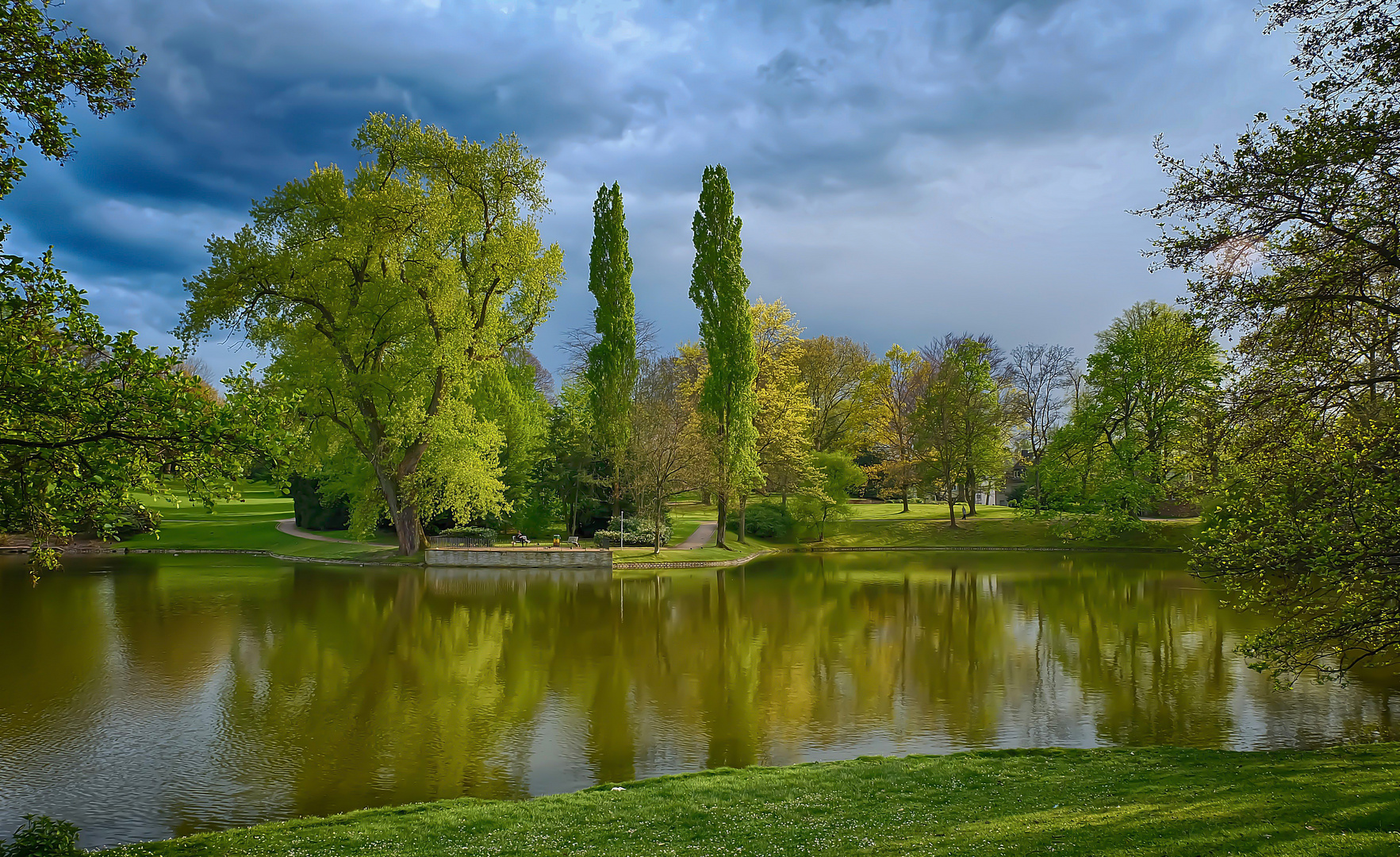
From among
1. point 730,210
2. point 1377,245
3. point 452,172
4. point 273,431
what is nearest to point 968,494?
point 730,210

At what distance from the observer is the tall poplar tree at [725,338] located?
35.8 m

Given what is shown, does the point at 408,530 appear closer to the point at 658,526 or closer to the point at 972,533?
the point at 658,526

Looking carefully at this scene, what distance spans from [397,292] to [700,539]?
60.1 feet

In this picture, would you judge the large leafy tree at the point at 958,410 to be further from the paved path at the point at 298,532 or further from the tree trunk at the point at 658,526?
the paved path at the point at 298,532

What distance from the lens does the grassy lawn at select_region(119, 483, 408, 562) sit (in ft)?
111

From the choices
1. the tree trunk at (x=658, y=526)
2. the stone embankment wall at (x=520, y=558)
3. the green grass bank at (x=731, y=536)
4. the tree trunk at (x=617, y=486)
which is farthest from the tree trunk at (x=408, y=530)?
the tree trunk at (x=658, y=526)

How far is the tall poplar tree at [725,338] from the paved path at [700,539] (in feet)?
4.45

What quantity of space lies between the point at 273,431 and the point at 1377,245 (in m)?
10.00

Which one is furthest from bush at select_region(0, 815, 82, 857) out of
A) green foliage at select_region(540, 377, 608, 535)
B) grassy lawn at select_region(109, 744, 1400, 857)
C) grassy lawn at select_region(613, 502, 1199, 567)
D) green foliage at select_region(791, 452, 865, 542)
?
green foliage at select_region(791, 452, 865, 542)

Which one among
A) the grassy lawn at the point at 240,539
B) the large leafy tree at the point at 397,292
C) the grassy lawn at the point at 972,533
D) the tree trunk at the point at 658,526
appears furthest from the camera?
the grassy lawn at the point at 972,533

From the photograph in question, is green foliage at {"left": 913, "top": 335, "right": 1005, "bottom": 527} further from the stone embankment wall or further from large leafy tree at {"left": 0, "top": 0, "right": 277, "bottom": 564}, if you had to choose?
large leafy tree at {"left": 0, "top": 0, "right": 277, "bottom": 564}

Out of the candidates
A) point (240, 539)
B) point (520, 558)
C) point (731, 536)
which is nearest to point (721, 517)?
point (731, 536)

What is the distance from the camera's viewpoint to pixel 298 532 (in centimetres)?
4116

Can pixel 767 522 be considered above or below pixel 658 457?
below
